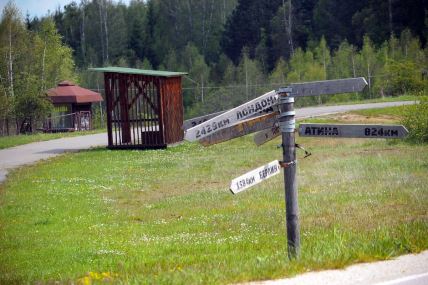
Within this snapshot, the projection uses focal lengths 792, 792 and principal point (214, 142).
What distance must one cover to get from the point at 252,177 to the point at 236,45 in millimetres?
73771

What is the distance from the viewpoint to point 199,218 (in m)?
14.4

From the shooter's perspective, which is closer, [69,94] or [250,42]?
[69,94]

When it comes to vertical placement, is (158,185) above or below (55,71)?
below

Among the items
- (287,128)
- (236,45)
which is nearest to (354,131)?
(287,128)

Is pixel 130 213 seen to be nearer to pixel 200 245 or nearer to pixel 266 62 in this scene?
pixel 200 245

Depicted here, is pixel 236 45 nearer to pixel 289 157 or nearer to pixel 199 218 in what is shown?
pixel 199 218

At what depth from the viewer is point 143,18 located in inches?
3629

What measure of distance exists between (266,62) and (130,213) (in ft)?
207

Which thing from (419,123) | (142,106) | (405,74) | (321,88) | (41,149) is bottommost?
(41,149)

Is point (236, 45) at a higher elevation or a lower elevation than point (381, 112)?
higher

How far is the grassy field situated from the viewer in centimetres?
905

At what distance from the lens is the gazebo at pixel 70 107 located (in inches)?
1911

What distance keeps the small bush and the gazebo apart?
2555 centimetres

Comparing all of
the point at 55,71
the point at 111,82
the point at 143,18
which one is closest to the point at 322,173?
the point at 111,82
